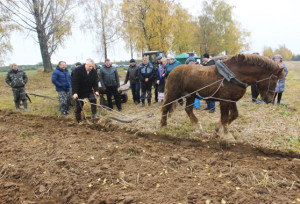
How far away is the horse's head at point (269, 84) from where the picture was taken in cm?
407

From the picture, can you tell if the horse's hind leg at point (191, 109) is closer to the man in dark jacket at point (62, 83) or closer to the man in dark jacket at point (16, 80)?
the man in dark jacket at point (62, 83)

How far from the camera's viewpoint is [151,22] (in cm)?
1809

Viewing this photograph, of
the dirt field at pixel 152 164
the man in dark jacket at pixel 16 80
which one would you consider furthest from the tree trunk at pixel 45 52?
the dirt field at pixel 152 164

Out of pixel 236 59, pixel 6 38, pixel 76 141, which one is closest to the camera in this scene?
pixel 236 59

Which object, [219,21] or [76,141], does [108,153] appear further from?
[219,21]

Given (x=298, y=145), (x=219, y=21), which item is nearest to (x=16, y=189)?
(x=298, y=145)

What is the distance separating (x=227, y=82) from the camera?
4.31m

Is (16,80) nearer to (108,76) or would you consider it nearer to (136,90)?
(108,76)

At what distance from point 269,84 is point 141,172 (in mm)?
2977

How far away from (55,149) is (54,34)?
17.4 m

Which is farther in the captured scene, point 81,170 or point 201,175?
point 81,170

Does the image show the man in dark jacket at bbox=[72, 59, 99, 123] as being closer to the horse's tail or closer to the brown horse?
the horse's tail

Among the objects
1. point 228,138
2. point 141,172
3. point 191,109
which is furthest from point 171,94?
point 141,172

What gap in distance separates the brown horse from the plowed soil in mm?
891
